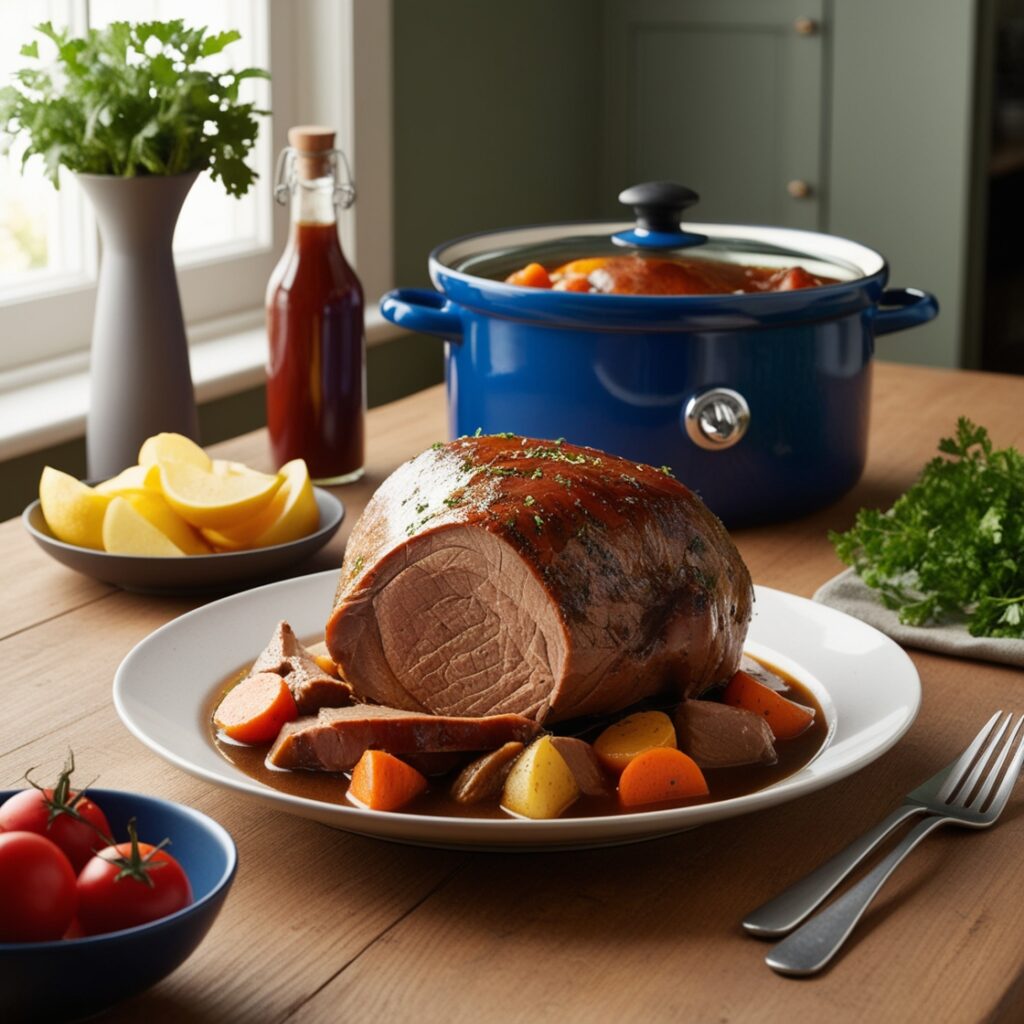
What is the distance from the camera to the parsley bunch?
1.32 m

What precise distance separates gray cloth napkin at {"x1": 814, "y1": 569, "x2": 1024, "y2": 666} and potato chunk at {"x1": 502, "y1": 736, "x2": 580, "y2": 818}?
18.2 inches

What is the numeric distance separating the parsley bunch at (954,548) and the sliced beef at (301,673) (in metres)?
0.52

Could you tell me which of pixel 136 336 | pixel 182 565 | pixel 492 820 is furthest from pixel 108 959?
pixel 136 336

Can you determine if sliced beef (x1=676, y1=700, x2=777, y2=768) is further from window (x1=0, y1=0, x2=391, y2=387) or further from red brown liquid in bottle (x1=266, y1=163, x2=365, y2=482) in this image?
window (x1=0, y1=0, x2=391, y2=387)

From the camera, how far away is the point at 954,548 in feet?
4.41

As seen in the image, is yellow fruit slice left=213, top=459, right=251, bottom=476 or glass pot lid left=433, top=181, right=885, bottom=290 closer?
yellow fruit slice left=213, top=459, right=251, bottom=476

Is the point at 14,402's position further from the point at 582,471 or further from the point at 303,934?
the point at 303,934

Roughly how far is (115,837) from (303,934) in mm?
122

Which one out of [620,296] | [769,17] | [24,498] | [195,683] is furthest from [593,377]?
[769,17]

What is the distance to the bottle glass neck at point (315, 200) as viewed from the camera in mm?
1681

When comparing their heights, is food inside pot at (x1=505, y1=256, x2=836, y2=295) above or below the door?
below

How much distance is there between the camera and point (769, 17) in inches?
143

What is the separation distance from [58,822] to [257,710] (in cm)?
27

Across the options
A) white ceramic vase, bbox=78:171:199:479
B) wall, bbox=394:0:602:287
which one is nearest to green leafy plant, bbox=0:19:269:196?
white ceramic vase, bbox=78:171:199:479
